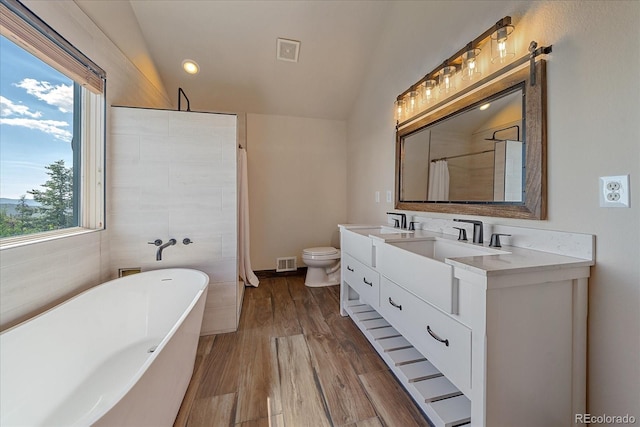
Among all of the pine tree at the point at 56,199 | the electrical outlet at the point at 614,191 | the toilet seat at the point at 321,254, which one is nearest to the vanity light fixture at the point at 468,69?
the electrical outlet at the point at 614,191

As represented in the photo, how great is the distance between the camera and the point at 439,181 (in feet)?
5.88

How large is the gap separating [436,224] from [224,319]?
1.81m

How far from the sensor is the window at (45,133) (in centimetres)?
116

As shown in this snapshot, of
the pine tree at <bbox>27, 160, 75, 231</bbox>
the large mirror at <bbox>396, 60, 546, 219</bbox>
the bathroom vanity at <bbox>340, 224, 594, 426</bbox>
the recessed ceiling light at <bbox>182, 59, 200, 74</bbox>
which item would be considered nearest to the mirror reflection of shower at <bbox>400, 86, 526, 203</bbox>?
the large mirror at <bbox>396, 60, 546, 219</bbox>

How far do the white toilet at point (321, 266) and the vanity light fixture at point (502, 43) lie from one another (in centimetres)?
222

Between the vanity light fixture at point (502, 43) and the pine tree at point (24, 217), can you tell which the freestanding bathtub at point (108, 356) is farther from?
the vanity light fixture at point (502, 43)

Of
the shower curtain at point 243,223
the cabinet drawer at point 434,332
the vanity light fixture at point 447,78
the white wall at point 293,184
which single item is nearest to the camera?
the cabinet drawer at point 434,332

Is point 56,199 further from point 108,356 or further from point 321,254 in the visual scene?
point 321,254

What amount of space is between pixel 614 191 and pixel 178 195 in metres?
2.41

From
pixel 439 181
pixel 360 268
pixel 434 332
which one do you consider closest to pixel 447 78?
pixel 439 181

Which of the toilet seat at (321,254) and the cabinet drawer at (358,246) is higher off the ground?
the cabinet drawer at (358,246)

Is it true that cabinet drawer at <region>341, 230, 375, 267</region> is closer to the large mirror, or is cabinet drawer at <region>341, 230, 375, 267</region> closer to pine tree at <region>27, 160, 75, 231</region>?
the large mirror

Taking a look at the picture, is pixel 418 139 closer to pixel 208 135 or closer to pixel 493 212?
pixel 493 212

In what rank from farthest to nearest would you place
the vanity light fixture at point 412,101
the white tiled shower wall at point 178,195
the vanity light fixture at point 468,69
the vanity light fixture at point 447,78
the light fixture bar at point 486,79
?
1. the vanity light fixture at point 412,101
2. the white tiled shower wall at point 178,195
3. the vanity light fixture at point 447,78
4. the vanity light fixture at point 468,69
5. the light fixture bar at point 486,79
